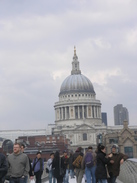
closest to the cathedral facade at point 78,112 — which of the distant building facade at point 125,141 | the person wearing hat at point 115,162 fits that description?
the distant building facade at point 125,141

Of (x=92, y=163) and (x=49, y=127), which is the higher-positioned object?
(x=49, y=127)

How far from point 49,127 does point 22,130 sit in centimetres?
930

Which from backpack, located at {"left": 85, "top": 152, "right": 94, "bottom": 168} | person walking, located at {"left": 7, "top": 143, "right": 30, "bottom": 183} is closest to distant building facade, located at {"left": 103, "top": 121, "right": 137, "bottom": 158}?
backpack, located at {"left": 85, "top": 152, "right": 94, "bottom": 168}

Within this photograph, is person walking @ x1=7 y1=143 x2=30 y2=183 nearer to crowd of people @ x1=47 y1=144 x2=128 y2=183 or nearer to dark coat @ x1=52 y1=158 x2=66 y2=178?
crowd of people @ x1=47 y1=144 x2=128 y2=183

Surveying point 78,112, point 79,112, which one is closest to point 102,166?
point 78,112

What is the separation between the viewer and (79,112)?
15825 centimetres

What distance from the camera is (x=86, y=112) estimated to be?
157625 millimetres

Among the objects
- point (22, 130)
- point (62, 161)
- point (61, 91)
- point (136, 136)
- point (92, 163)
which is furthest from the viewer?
point (61, 91)

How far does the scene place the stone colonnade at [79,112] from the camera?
157012 mm

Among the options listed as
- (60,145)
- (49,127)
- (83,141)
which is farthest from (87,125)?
(60,145)

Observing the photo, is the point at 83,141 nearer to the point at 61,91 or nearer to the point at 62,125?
the point at 62,125

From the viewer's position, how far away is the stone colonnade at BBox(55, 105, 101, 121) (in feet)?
515

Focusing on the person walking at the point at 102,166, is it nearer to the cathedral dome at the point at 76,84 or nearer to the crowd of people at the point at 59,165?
the crowd of people at the point at 59,165

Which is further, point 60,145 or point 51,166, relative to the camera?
point 60,145
